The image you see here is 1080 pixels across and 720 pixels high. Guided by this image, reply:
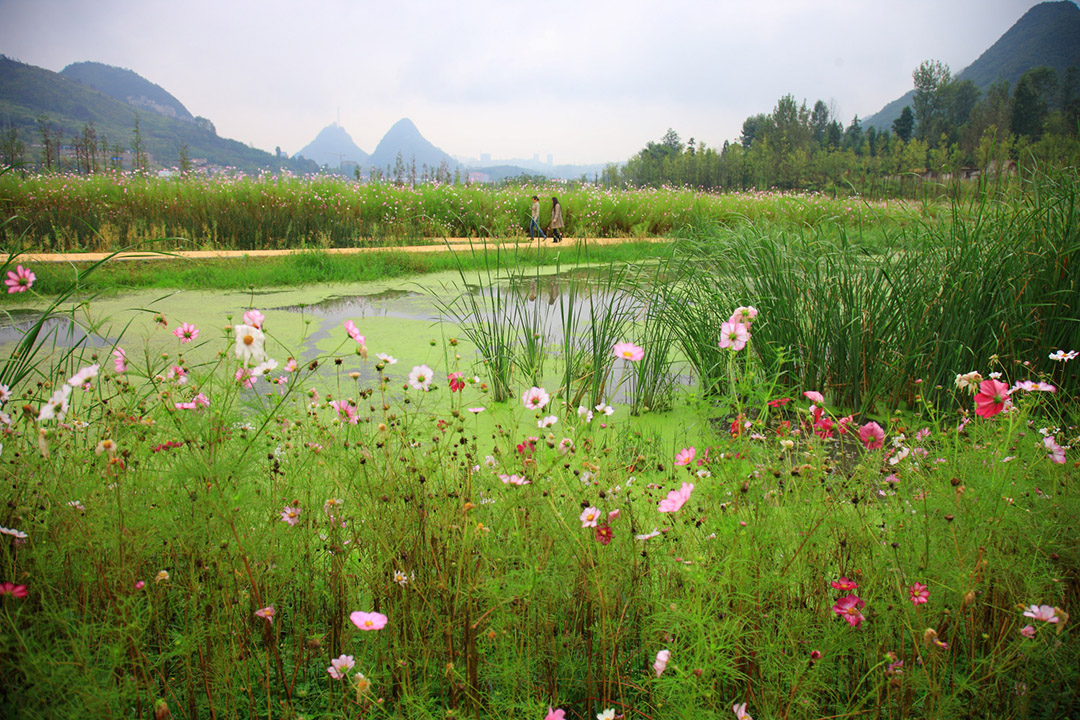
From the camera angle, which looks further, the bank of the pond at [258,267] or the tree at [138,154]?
the tree at [138,154]

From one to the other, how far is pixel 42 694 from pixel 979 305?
2.91 m

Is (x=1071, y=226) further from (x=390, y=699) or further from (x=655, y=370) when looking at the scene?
(x=390, y=699)

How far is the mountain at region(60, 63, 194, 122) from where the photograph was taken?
139 meters

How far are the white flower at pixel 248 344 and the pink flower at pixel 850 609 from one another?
3.14ft

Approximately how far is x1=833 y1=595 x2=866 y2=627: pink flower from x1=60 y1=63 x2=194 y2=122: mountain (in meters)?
168

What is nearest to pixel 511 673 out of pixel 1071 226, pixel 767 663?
pixel 767 663

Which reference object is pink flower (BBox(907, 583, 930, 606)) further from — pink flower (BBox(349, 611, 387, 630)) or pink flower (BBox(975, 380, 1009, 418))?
pink flower (BBox(349, 611, 387, 630))

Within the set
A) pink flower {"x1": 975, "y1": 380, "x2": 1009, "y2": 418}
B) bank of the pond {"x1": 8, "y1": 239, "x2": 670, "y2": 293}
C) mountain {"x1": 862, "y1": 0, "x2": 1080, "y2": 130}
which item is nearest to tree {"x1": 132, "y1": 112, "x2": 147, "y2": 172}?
bank of the pond {"x1": 8, "y1": 239, "x2": 670, "y2": 293}

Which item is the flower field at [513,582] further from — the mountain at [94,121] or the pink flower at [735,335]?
the mountain at [94,121]

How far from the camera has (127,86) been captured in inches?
5689

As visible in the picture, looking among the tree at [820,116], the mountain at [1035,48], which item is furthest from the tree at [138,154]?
the tree at [820,116]

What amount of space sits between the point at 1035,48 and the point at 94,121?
86585 millimetres

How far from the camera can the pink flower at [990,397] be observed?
1179 millimetres

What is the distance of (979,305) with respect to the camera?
7.73 ft
